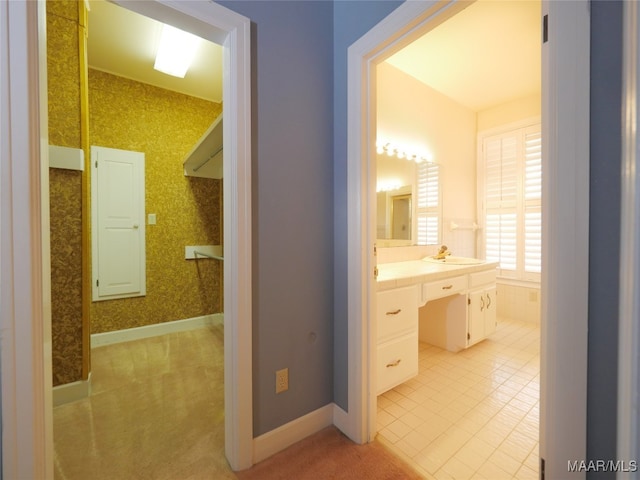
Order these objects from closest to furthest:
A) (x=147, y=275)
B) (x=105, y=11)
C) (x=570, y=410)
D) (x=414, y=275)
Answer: (x=570, y=410)
(x=414, y=275)
(x=105, y=11)
(x=147, y=275)

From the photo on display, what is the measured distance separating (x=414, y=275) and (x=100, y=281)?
3025 mm

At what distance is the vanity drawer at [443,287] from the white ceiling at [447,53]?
6.56 ft

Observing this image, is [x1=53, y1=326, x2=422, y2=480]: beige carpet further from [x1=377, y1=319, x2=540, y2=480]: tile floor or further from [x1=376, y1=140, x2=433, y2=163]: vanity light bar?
[x1=376, y1=140, x2=433, y2=163]: vanity light bar

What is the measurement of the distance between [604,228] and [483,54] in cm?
253

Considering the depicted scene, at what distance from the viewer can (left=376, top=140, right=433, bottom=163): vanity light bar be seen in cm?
257

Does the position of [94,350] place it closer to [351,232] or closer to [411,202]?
[351,232]

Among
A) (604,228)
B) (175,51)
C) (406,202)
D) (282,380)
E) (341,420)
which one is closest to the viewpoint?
(604,228)

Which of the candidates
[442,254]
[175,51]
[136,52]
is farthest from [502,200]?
[136,52]

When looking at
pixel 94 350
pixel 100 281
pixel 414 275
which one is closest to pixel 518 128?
pixel 414 275

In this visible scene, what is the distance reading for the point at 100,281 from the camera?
269 cm

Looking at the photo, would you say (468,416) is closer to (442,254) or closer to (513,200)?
(442,254)

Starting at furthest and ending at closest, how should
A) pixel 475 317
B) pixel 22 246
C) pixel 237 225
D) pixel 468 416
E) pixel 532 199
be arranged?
1. pixel 532 199
2. pixel 475 317
3. pixel 468 416
4. pixel 237 225
5. pixel 22 246

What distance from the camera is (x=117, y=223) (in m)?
2.76

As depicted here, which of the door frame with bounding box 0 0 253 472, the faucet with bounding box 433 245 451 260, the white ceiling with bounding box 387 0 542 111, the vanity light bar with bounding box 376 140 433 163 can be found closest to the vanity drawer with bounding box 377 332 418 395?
the faucet with bounding box 433 245 451 260
